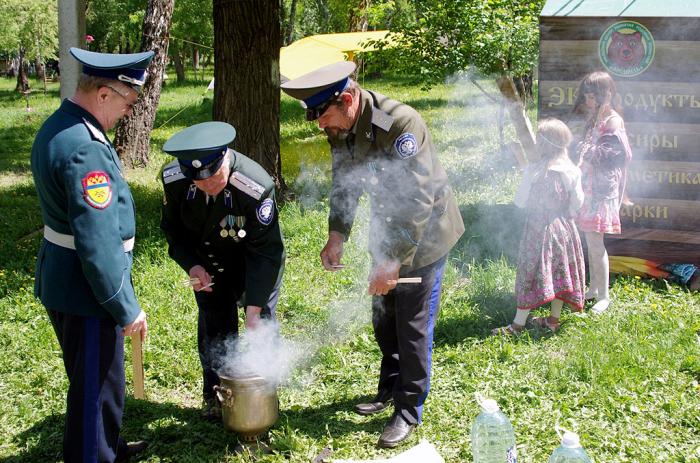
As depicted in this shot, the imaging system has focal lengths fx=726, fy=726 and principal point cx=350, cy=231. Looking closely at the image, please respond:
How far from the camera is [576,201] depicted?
5449 millimetres

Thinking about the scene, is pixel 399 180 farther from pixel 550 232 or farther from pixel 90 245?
pixel 550 232

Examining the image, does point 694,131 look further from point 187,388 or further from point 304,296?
point 187,388

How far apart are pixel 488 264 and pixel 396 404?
109 inches

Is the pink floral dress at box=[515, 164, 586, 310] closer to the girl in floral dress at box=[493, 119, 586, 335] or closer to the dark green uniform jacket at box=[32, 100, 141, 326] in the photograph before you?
the girl in floral dress at box=[493, 119, 586, 335]

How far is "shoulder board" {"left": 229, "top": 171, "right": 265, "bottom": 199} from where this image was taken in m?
4.04

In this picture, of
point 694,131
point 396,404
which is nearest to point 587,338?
point 396,404

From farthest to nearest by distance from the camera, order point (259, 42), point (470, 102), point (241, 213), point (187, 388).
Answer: point (470, 102) → point (259, 42) → point (187, 388) → point (241, 213)

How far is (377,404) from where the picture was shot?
4734mm

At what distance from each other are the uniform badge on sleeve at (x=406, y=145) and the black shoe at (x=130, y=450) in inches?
91.8

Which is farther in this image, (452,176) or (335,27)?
(335,27)

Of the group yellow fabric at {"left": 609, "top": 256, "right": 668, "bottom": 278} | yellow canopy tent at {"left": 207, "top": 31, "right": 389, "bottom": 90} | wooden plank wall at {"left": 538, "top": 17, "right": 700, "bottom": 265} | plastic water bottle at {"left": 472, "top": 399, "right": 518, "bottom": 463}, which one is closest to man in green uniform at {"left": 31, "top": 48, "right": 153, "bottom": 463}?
plastic water bottle at {"left": 472, "top": 399, "right": 518, "bottom": 463}

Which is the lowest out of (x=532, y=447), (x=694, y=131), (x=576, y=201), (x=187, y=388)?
(x=187, y=388)

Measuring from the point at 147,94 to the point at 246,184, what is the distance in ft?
29.2

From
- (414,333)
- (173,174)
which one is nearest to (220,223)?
(173,174)
